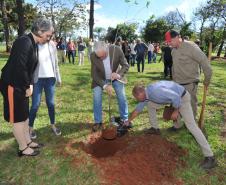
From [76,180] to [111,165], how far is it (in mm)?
621

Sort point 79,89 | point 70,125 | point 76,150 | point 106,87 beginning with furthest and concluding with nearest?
point 79,89 < point 70,125 < point 106,87 < point 76,150

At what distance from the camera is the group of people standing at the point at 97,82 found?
207 inches

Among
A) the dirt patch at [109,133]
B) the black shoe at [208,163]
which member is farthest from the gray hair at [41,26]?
the black shoe at [208,163]

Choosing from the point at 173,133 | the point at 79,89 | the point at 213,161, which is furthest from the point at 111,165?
the point at 79,89

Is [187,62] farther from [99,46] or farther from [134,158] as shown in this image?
[134,158]

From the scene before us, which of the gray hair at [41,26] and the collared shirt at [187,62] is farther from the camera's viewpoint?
the collared shirt at [187,62]

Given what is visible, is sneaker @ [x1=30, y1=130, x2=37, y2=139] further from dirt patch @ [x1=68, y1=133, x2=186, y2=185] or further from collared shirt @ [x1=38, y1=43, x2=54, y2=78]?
collared shirt @ [x1=38, y1=43, x2=54, y2=78]

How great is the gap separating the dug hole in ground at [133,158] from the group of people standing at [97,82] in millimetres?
402

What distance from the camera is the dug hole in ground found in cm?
521

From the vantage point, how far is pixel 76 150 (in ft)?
20.1

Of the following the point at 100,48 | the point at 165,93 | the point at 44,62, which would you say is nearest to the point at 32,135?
the point at 44,62

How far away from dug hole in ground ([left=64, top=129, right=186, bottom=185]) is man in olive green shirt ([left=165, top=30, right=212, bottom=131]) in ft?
4.04

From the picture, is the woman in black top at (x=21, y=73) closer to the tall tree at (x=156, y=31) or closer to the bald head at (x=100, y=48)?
the bald head at (x=100, y=48)

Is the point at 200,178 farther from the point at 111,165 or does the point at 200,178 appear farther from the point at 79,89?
the point at 79,89
